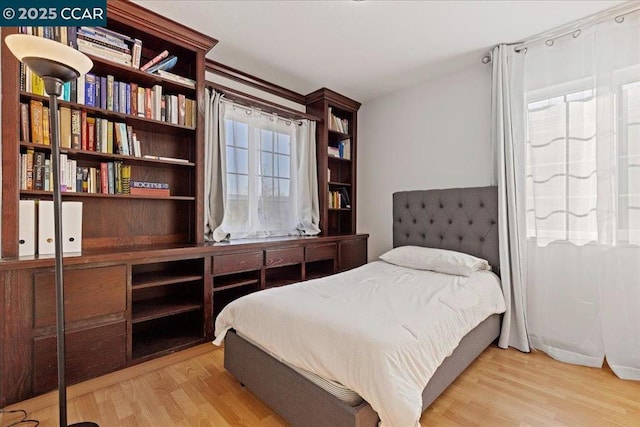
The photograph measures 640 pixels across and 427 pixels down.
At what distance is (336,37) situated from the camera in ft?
7.34

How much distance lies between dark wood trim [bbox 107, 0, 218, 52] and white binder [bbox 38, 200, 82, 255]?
1.25 meters

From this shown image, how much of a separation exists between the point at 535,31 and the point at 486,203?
4.33ft

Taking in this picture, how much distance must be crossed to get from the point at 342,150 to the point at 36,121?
274 centimetres

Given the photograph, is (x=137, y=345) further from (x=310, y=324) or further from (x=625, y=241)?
(x=625, y=241)

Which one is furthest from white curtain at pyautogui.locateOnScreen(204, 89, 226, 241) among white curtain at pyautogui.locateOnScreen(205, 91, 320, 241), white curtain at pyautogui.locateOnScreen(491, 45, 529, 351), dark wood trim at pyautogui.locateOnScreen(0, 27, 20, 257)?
white curtain at pyautogui.locateOnScreen(491, 45, 529, 351)

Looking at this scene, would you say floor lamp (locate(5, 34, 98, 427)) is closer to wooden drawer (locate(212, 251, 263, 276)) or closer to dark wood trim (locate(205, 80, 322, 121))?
wooden drawer (locate(212, 251, 263, 276))

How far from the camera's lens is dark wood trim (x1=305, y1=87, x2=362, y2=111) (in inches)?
127

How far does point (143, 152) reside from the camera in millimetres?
2271

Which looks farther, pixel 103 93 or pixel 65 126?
pixel 103 93

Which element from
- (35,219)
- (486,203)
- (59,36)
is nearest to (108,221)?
(35,219)

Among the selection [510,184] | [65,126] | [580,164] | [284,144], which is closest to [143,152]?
[65,126]

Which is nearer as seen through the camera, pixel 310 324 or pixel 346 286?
pixel 310 324

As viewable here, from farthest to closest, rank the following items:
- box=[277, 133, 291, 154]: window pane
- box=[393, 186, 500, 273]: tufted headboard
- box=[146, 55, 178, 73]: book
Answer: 1. box=[277, 133, 291, 154]: window pane
2. box=[393, 186, 500, 273]: tufted headboard
3. box=[146, 55, 178, 73]: book

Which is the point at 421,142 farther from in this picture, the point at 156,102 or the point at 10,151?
the point at 10,151
